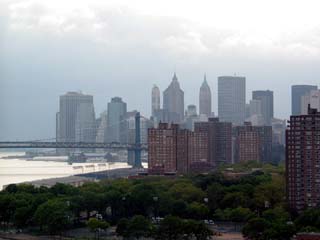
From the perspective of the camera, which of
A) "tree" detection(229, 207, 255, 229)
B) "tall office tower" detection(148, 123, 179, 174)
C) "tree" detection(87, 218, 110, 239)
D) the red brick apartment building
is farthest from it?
"tall office tower" detection(148, 123, 179, 174)

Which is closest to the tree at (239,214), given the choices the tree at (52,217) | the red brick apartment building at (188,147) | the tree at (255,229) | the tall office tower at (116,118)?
the tree at (255,229)

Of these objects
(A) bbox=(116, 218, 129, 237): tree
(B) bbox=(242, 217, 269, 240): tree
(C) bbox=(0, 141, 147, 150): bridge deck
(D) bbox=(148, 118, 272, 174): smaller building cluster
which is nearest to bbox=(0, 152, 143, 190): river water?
(C) bbox=(0, 141, 147, 150): bridge deck

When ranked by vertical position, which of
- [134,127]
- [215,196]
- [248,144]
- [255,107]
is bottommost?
[215,196]

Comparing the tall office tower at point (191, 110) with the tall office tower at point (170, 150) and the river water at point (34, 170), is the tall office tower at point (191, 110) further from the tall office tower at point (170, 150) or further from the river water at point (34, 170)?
the tall office tower at point (170, 150)

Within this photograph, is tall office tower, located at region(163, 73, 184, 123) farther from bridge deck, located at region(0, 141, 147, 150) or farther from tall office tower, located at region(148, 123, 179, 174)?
tall office tower, located at region(148, 123, 179, 174)

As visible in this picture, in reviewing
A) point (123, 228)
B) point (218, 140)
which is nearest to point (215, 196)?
point (123, 228)

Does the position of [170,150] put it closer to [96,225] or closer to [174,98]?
[96,225]
